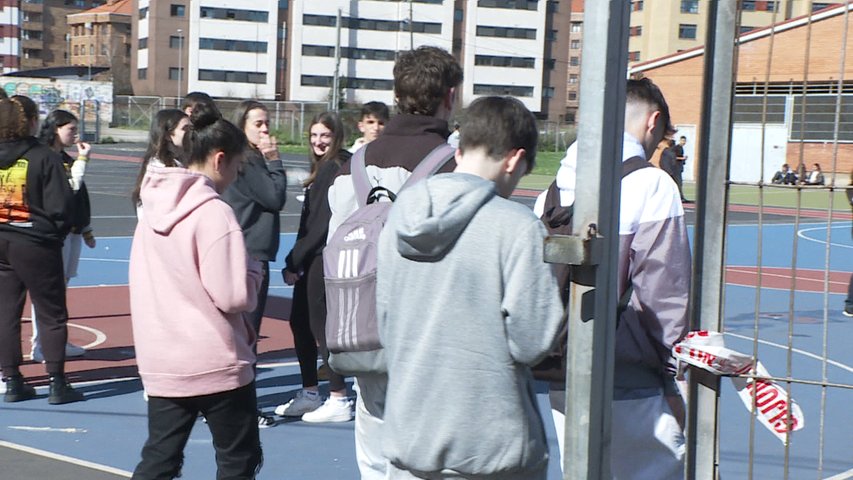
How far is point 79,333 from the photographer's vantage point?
1023cm

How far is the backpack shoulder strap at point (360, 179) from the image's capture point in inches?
173

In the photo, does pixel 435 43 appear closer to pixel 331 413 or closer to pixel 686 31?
pixel 686 31

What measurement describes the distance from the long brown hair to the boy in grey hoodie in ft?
12.7

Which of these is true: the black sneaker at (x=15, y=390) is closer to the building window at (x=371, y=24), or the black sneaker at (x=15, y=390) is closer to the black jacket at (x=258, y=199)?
the black jacket at (x=258, y=199)

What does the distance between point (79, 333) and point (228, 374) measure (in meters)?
6.19

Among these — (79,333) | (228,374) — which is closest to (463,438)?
(228,374)

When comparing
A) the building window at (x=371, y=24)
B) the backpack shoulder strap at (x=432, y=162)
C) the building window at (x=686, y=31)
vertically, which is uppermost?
the building window at (x=686, y=31)

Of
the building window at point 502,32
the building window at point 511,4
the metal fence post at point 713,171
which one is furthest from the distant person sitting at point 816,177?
the building window at point 511,4

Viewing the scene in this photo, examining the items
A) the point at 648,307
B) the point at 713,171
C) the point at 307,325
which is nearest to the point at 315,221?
the point at 307,325

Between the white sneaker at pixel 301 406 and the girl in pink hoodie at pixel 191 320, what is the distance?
2687mm

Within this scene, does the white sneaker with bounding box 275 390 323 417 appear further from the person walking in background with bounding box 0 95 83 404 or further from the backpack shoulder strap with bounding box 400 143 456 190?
the backpack shoulder strap with bounding box 400 143 456 190

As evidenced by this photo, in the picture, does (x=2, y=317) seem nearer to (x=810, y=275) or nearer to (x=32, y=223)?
(x=32, y=223)

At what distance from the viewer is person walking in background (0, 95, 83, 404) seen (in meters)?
7.28

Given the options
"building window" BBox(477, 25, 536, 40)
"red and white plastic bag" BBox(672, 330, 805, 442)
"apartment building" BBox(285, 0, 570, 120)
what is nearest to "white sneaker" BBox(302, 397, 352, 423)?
"red and white plastic bag" BBox(672, 330, 805, 442)
